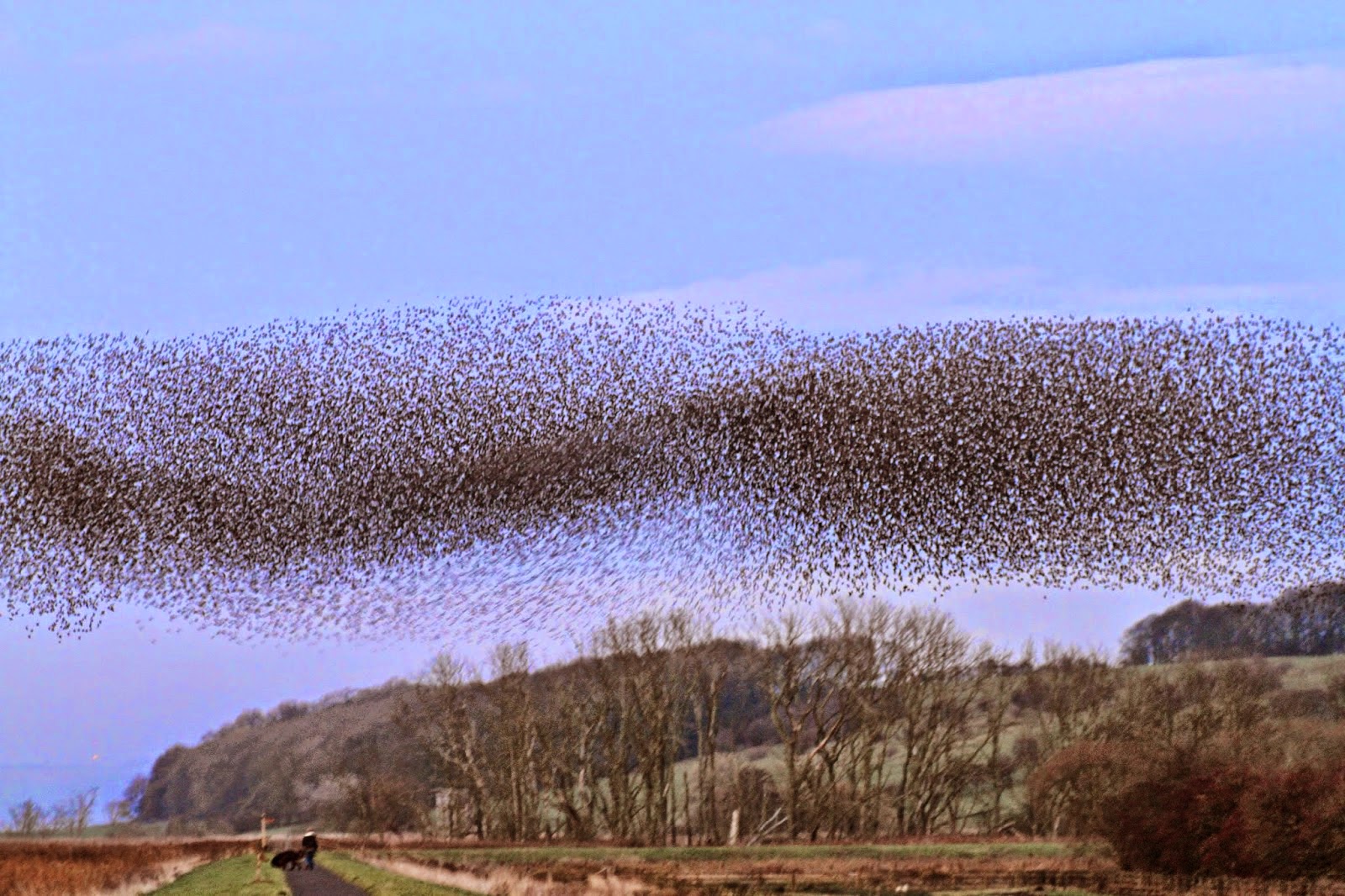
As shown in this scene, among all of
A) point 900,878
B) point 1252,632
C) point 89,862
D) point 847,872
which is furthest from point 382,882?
point 1252,632

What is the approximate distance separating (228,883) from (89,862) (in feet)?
41.7

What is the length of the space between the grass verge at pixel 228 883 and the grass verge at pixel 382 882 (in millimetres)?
1977

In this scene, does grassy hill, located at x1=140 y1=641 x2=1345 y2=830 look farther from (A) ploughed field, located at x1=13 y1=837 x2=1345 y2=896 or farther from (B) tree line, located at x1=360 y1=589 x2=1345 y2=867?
(A) ploughed field, located at x1=13 y1=837 x2=1345 y2=896

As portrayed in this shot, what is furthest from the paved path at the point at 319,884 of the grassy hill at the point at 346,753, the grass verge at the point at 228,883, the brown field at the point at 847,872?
the grassy hill at the point at 346,753

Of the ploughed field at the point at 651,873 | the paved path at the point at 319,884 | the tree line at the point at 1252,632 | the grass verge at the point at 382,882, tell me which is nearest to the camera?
the grass verge at the point at 382,882

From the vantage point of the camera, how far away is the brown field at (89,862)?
137ft

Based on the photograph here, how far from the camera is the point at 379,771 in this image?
10381 cm

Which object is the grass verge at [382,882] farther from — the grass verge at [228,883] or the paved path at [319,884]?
the grass verge at [228,883]

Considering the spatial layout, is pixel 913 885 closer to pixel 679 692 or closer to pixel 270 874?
pixel 270 874

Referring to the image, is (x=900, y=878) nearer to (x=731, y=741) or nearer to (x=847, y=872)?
(x=847, y=872)

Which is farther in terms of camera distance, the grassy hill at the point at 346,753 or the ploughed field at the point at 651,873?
the grassy hill at the point at 346,753

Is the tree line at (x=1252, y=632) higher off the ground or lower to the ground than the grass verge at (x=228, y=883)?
higher

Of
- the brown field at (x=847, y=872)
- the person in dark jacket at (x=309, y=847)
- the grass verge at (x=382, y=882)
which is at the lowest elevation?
the brown field at (x=847, y=872)

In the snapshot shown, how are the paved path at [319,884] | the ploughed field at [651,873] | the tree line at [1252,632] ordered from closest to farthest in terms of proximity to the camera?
the paved path at [319,884], the ploughed field at [651,873], the tree line at [1252,632]
